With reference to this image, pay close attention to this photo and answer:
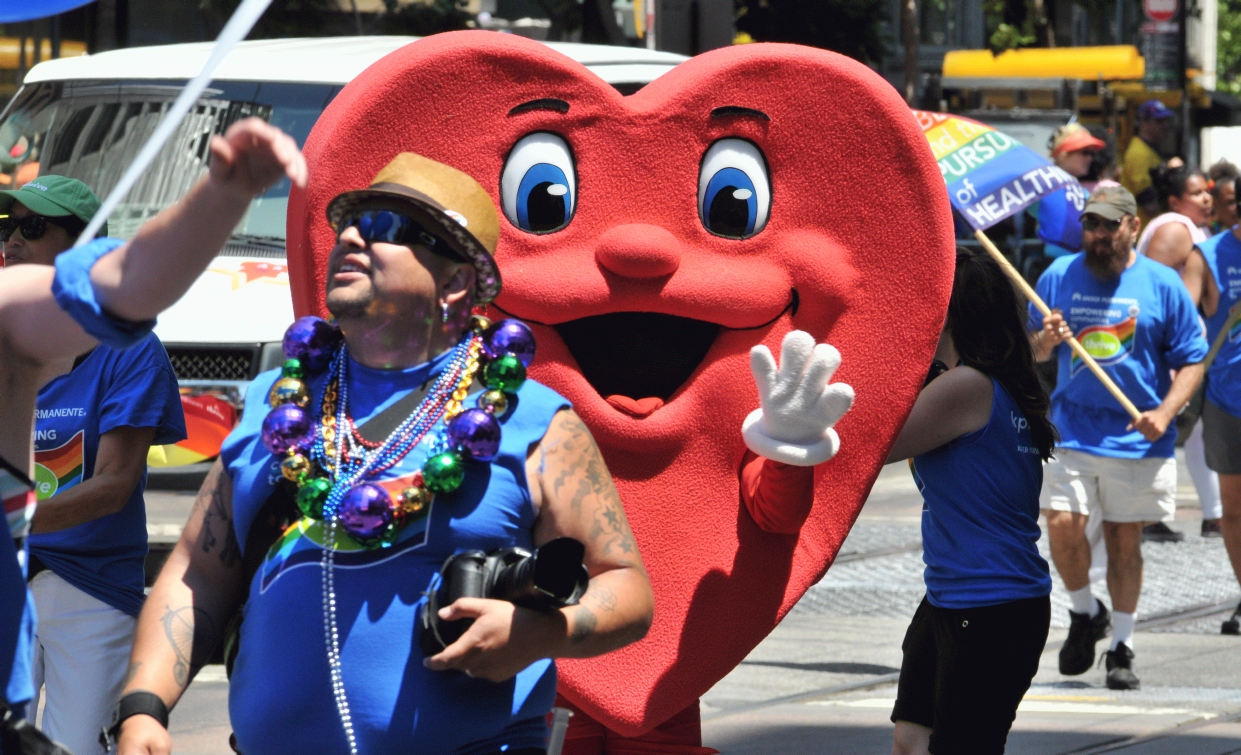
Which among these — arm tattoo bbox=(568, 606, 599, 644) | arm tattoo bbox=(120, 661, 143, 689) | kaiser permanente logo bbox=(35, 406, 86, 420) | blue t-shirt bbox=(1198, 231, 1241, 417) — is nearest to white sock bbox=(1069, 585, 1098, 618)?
blue t-shirt bbox=(1198, 231, 1241, 417)

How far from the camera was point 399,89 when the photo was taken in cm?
395

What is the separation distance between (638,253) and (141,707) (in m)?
1.57

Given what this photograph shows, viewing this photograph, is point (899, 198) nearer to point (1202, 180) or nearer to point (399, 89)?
point (399, 89)

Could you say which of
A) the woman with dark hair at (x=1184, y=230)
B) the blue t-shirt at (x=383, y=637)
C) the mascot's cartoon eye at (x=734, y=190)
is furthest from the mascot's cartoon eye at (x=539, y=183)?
the woman with dark hair at (x=1184, y=230)

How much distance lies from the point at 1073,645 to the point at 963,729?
265 centimetres

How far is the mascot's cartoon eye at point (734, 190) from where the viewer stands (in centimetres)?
409

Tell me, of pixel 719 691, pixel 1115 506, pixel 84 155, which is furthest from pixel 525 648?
pixel 84 155

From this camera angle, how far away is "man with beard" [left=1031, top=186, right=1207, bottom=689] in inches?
269

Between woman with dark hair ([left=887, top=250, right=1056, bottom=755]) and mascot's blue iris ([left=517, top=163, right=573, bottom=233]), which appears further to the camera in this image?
woman with dark hair ([left=887, top=250, right=1056, bottom=755])

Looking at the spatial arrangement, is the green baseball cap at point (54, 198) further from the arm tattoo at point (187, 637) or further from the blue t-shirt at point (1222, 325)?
the blue t-shirt at point (1222, 325)

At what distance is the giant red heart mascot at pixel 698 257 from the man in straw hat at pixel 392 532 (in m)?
0.93

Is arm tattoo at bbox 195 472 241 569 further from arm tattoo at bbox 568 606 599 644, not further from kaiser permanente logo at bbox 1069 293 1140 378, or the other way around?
kaiser permanente logo at bbox 1069 293 1140 378

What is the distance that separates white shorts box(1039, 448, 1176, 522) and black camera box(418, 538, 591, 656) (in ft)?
14.7

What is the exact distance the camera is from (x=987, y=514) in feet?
14.1
